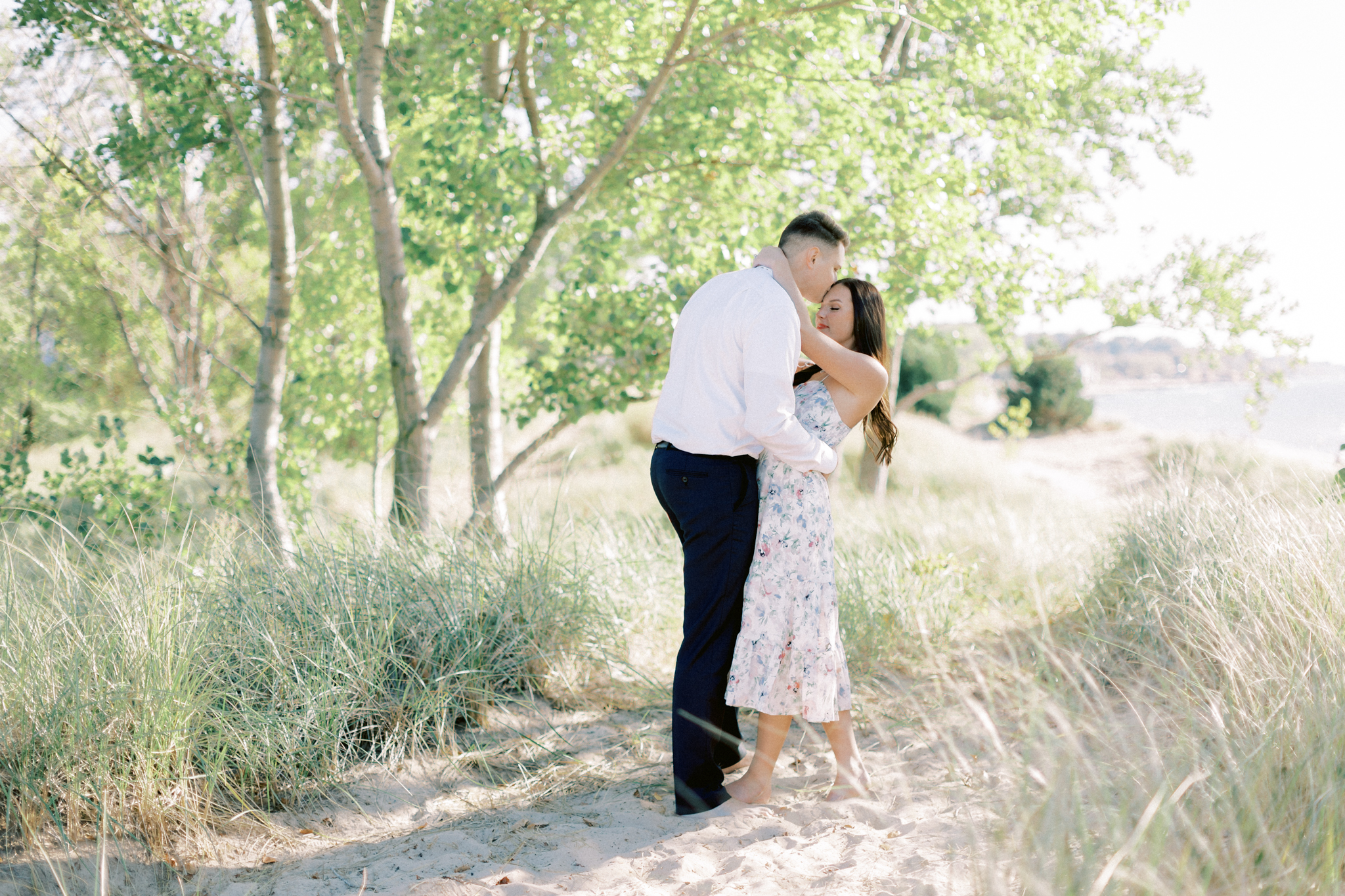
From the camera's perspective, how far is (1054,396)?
2694cm

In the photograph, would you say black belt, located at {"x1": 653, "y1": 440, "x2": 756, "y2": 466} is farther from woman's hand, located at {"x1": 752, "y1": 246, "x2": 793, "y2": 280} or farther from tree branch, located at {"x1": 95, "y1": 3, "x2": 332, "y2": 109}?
tree branch, located at {"x1": 95, "y1": 3, "x2": 332, "y2": 109}

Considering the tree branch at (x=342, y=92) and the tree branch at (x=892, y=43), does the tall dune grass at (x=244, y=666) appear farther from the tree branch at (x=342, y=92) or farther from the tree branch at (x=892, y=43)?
the tree branch at (x=892, y=43)

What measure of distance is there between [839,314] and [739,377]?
0.58 m

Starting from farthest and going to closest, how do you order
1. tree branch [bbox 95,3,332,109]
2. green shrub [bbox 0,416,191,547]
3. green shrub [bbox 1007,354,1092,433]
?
green shrub [bbox 1007,354,1092,433] < green shrub [bbox 0,416,191,547] < tree branch [bbox 95,3,332,109]

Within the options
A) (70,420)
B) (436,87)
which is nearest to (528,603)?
(436,87)

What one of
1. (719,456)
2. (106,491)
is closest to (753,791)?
(719,456)

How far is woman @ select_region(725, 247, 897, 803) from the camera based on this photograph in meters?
3.20

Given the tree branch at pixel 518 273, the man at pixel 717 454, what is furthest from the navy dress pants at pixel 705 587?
A: the tree branch at pixel 518 273

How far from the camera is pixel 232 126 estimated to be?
602cm

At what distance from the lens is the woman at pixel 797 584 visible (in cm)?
320

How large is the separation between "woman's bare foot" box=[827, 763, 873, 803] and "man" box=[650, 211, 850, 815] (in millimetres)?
437

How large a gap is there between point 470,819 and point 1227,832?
8.23ft

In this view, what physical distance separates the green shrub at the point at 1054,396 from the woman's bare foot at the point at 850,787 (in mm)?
25264

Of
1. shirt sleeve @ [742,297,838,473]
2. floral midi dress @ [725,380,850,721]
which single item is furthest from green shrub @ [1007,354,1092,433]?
shirt sleeve @ [742,297,838,473]
